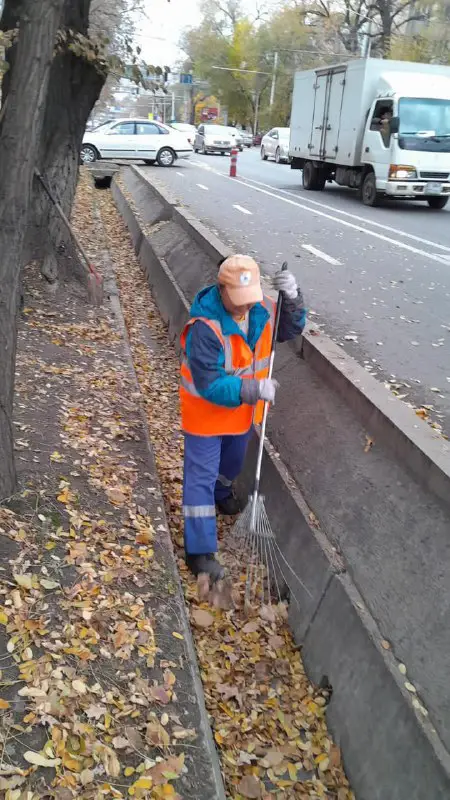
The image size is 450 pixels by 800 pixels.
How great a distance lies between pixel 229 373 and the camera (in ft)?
13.1

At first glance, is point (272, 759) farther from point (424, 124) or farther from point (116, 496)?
point (424, 124)

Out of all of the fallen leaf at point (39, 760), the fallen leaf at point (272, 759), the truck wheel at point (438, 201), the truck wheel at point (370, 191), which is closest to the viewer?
the fallen leaf at point (39, 760)

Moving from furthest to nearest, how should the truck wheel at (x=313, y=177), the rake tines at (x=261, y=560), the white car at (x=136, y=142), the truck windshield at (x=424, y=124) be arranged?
1. the white car at (x=136, y=142)
2. the truck wheel at (x=313, y=177)
3. the truck windshield at (x=424, y=124)
4. the rake tines at (x=261, y=560)

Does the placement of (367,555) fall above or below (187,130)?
below

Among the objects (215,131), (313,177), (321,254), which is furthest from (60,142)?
(215,131)

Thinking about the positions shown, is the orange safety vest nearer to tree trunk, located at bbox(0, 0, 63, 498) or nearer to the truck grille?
tree trunk, located at bbox(0, 0, 63, 498)

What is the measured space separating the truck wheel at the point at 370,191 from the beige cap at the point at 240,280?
14.5 m

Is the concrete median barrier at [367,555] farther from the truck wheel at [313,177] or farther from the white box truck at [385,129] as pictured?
the truck wheel at [313,177]

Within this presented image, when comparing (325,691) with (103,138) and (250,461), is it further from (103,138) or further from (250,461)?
(103,138)

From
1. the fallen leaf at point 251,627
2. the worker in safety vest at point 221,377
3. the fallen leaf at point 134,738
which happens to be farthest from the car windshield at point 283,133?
the fallen leaf at point 134,738

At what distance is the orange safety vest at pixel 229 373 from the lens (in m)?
3.94

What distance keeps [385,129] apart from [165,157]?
12.9 metres

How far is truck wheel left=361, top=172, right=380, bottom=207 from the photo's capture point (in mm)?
17295

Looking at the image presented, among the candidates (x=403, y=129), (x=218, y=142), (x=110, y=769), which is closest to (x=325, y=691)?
(x=110, y=769)
